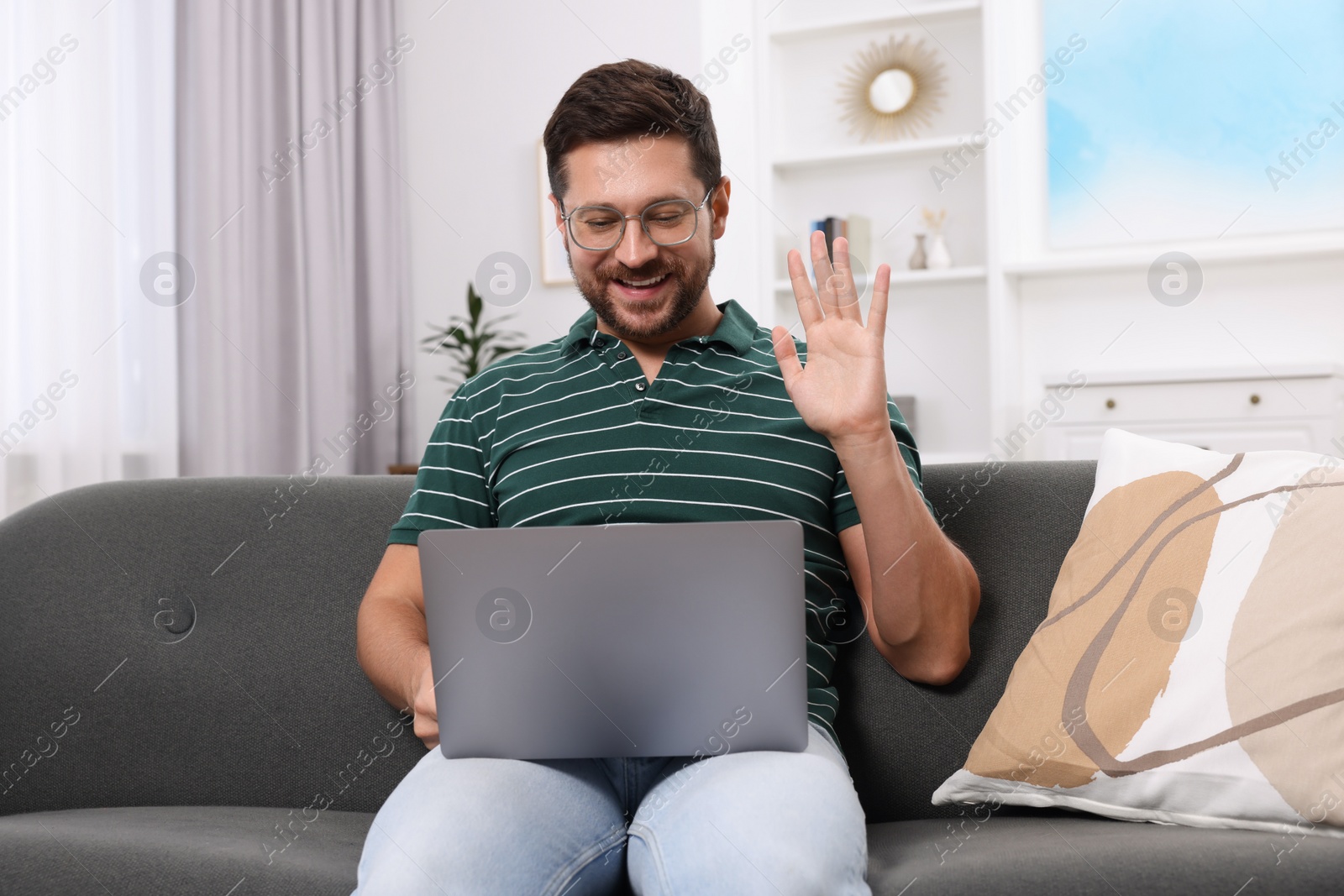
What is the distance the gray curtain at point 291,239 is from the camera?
2988mm

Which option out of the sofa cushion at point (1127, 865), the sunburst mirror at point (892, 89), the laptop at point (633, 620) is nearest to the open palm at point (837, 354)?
the laptop at point (633, 620)

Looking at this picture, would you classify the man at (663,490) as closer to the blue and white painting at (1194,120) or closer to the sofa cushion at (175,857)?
the sofa cushion at (175,857)

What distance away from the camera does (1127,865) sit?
917mm

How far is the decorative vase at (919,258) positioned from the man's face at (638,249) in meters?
2.42

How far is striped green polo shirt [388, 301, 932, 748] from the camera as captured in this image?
1218 millimetres

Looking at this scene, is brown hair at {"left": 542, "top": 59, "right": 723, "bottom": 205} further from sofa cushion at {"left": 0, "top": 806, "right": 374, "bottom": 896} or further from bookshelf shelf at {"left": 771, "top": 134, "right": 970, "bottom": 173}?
bookshelf shelf at {"left": 771, "top": 134, "right": 970, "bottom": 173}

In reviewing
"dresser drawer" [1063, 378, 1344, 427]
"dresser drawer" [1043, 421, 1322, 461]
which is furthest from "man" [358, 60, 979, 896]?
"dresser drawer" [1063, 378, 1344, 427]

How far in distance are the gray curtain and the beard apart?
198 centimetres

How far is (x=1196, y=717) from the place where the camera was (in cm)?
103

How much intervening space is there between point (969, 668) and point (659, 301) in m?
0.55

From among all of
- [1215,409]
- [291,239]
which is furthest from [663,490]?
[291,239]

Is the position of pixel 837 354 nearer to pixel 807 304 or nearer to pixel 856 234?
pixel 807 304

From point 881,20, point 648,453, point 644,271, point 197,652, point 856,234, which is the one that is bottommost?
point 197,652

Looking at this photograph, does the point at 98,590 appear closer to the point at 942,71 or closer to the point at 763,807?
the point at 763,807
